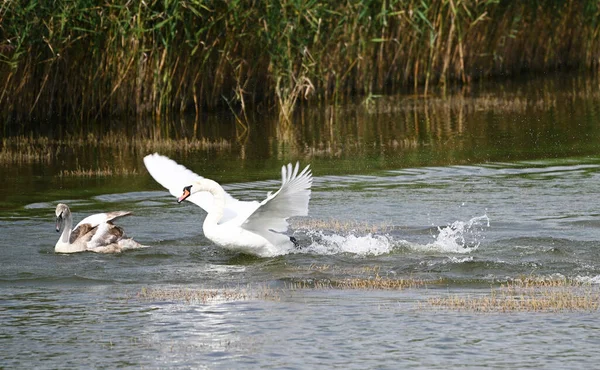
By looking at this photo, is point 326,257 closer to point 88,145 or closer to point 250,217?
point 250,217

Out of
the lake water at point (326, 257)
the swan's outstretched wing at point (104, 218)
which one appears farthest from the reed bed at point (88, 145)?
the swan's outstretched wing at point (104, 218)

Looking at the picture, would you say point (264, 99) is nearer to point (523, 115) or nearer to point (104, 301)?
point (523, 115)

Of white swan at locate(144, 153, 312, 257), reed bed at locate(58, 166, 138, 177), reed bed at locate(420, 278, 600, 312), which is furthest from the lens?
reed bed at locate(58, 166, 138, 177)

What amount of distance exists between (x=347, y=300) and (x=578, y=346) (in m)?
Result: 2.05

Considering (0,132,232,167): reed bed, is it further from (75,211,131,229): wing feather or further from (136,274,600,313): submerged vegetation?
(136,274,600,313): submerged vegetation

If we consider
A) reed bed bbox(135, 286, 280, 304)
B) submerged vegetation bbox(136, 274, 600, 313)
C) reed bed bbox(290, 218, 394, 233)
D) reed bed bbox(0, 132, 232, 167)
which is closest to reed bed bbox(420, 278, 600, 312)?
submerged vegetation bbox(136, 274, 600, 313)

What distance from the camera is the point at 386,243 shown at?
35.8 feet

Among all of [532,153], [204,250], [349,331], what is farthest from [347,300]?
[532,153]

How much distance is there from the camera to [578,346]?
7.32 metres

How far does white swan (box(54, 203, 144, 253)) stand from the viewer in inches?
440

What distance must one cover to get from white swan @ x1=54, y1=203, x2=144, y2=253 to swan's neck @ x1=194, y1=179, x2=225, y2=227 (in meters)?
0.73

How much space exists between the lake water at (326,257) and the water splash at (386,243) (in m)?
0.02

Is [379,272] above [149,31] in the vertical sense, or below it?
below

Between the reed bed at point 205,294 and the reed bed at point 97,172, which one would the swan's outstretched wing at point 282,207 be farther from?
the reed bed at point 97,172
